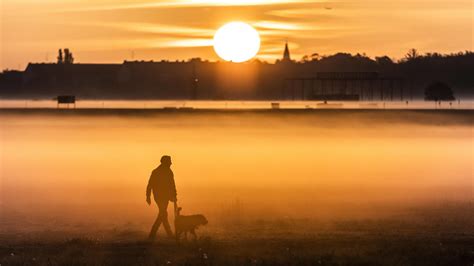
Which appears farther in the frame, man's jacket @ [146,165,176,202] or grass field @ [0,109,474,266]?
man's jacket @ [146,165,176,202]

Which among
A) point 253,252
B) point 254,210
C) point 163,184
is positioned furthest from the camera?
point 254,210

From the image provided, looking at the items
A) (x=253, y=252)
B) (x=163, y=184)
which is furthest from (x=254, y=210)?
(x=253, y=252)

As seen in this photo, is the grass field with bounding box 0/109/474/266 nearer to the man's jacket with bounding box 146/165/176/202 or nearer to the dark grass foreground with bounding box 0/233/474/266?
the dark grass foreground with bounding box 0/233/474/266

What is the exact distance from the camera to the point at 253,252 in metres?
26.8

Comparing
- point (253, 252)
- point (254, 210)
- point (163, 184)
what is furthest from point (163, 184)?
point (254, 210)

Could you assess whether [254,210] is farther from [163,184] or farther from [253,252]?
[253,252]

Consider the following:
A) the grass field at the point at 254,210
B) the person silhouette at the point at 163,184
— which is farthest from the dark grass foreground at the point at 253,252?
the person silhouette at the point at 163,184

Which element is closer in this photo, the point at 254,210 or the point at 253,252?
the point at 253,252

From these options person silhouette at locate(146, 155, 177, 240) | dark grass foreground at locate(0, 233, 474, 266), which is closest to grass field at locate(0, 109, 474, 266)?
dark grass foreground at locate(0, 233, 474, 266)

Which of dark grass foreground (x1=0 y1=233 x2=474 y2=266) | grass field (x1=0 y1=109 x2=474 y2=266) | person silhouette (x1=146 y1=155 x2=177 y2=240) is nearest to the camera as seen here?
dark grass foreground (x1=0 y1=233 x2=474 y2=266)

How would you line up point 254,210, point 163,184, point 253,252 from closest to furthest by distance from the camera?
point 253,252
point 163,184
point 254,210

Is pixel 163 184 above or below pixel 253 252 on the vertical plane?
above

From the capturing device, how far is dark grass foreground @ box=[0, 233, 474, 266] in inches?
991

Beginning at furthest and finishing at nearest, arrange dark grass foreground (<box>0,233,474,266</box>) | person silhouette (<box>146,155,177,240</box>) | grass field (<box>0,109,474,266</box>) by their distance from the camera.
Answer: person silhouette (<box>146,155,177,240</box>) < grass field (<box>0,109,474,266</box>) < dark grass foreground (<box>0,233,474,266</box>)
